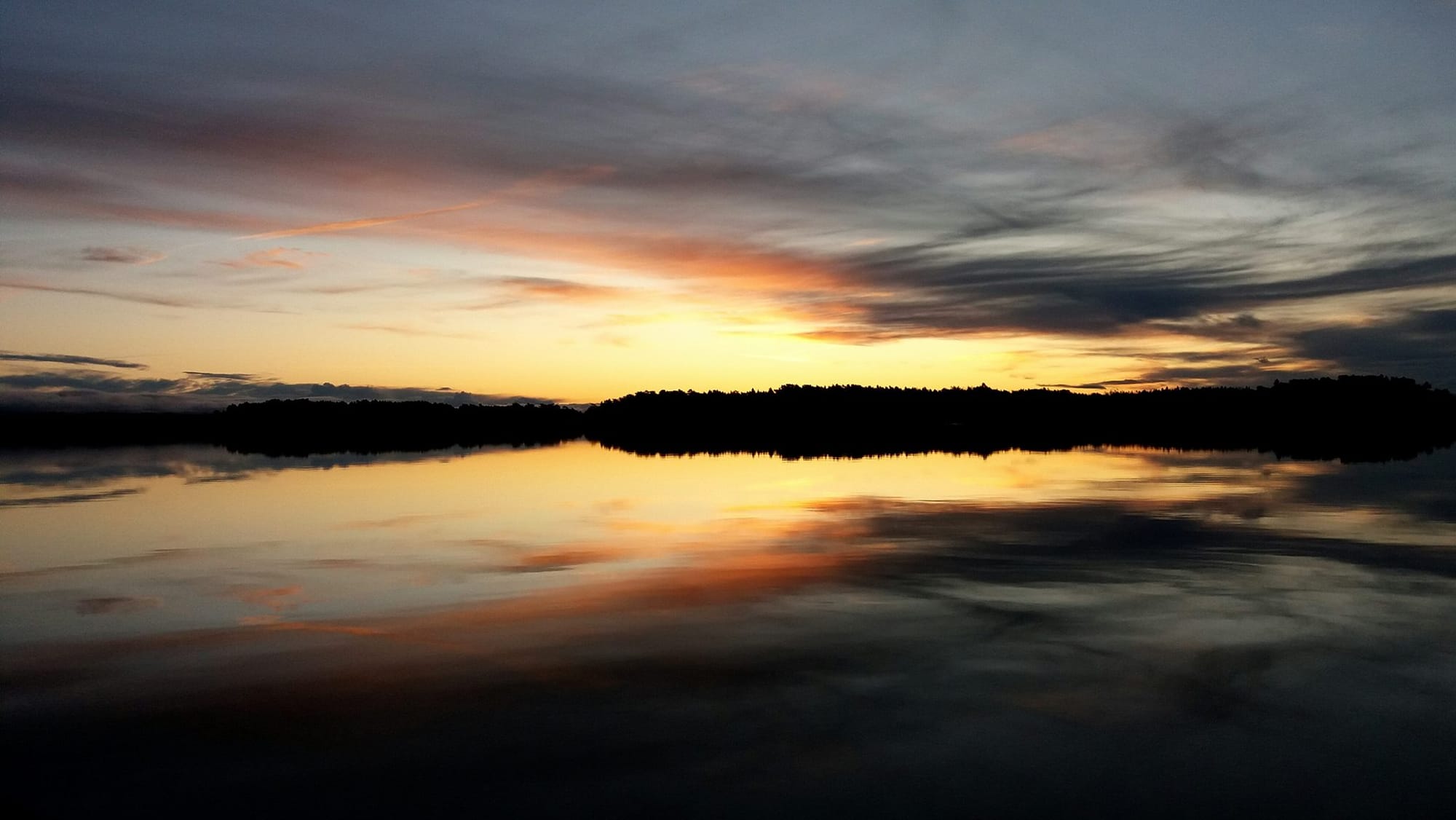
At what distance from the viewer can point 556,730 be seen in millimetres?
9836

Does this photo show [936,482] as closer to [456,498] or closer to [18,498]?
[456,498]

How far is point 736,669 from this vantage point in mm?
11945

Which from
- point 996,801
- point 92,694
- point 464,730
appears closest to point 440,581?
point 92,694

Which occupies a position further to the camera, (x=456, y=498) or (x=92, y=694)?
(x=456, y=498)

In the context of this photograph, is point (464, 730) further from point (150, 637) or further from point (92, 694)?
point (150, 637)

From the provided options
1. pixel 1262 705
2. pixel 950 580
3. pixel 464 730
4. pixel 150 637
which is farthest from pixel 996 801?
pixel 150 637

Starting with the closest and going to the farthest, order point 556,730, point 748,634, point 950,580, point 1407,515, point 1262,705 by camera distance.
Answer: point 556,730, point 1262,705, point 748,634, point 950,580, point 1407,515

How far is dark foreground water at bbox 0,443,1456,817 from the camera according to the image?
8562 mm

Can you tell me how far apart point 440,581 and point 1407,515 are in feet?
90.8

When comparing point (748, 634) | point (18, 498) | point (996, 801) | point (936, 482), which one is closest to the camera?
point (996, 801)

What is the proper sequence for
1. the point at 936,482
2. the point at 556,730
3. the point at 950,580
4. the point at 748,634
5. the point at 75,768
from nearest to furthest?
the point at 75,768
the point at 556,730
the point at 748,634
the point at 950,580
the point at 936,482

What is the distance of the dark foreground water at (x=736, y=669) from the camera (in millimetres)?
8562

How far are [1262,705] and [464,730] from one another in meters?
8.84

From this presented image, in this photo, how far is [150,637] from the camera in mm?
A: 13797
